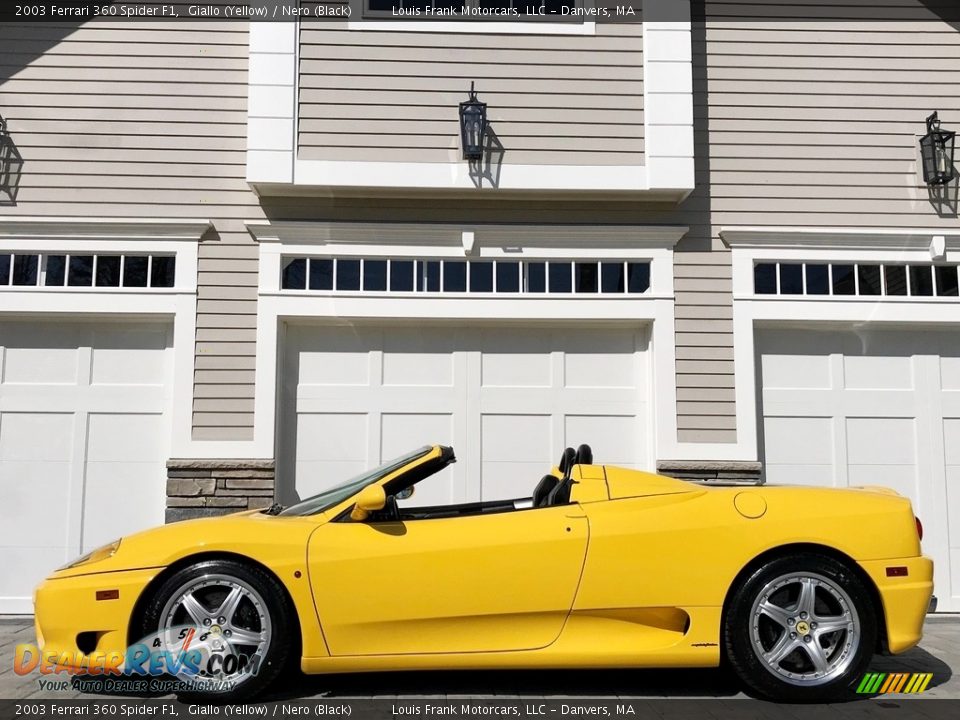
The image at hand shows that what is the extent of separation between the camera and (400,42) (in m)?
6.81

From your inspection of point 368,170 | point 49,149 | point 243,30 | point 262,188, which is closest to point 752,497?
point 368,170

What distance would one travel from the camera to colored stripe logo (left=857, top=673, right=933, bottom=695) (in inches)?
165

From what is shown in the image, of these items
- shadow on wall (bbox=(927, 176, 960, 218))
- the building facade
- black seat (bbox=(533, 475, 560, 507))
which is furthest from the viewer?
shadow on wall (bbox=(927, 176, 960, 218))

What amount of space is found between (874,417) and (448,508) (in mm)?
3969

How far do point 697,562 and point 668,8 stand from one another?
4703 millimetres

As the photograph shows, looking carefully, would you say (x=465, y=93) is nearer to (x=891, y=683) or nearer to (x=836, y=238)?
(x=836, y=238)

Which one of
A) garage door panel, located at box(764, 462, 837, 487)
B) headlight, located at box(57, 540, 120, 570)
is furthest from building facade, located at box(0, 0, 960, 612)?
headlight, located at box(57, 540, 120, 570)

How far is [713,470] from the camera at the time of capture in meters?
6.52

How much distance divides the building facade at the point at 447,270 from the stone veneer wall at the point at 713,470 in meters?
0.02

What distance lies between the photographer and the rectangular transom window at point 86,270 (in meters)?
6.66

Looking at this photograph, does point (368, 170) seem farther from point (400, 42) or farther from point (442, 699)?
point (442, 699)

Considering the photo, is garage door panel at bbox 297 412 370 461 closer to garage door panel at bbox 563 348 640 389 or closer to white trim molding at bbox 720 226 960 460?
garage door panel at bbox 563 348 640 389

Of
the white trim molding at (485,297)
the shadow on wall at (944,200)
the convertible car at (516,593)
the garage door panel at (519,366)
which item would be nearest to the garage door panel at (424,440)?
the garage door panel at (519,366)

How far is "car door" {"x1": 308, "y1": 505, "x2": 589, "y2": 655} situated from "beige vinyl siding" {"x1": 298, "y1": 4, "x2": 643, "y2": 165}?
364 cm
